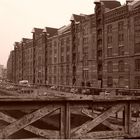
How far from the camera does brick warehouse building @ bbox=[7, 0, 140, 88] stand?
49.3 meters

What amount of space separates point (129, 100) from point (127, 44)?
150ft

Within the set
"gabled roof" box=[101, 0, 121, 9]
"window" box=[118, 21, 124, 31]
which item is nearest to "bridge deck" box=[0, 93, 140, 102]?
"window" box=[118, 21, 124, 31]

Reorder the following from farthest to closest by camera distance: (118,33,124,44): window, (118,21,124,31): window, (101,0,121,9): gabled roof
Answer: (101,0,121,9): gabled roof, (118,33,124,44): window, (118,21,124,31): window

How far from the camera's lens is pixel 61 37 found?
76.5m

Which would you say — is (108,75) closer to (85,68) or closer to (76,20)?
(85,68)

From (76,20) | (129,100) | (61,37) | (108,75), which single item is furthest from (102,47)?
(129,100)

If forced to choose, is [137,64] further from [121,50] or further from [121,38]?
[121,38]

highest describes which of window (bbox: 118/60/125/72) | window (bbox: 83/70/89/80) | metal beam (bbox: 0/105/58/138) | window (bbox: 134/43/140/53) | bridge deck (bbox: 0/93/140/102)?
window (bbox: 134/43/140/53)

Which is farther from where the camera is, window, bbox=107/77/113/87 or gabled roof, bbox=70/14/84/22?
gabled roof, bbox=70/14/84/22

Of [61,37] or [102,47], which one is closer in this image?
[102,47]

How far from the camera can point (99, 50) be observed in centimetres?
5900

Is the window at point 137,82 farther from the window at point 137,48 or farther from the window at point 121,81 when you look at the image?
the window at point 137,48

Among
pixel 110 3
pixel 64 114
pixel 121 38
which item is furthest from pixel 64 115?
pixel 110 3

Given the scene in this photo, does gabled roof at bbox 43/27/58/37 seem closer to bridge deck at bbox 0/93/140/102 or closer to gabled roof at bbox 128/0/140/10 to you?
gabled roof at bbox 128/0/140/10
